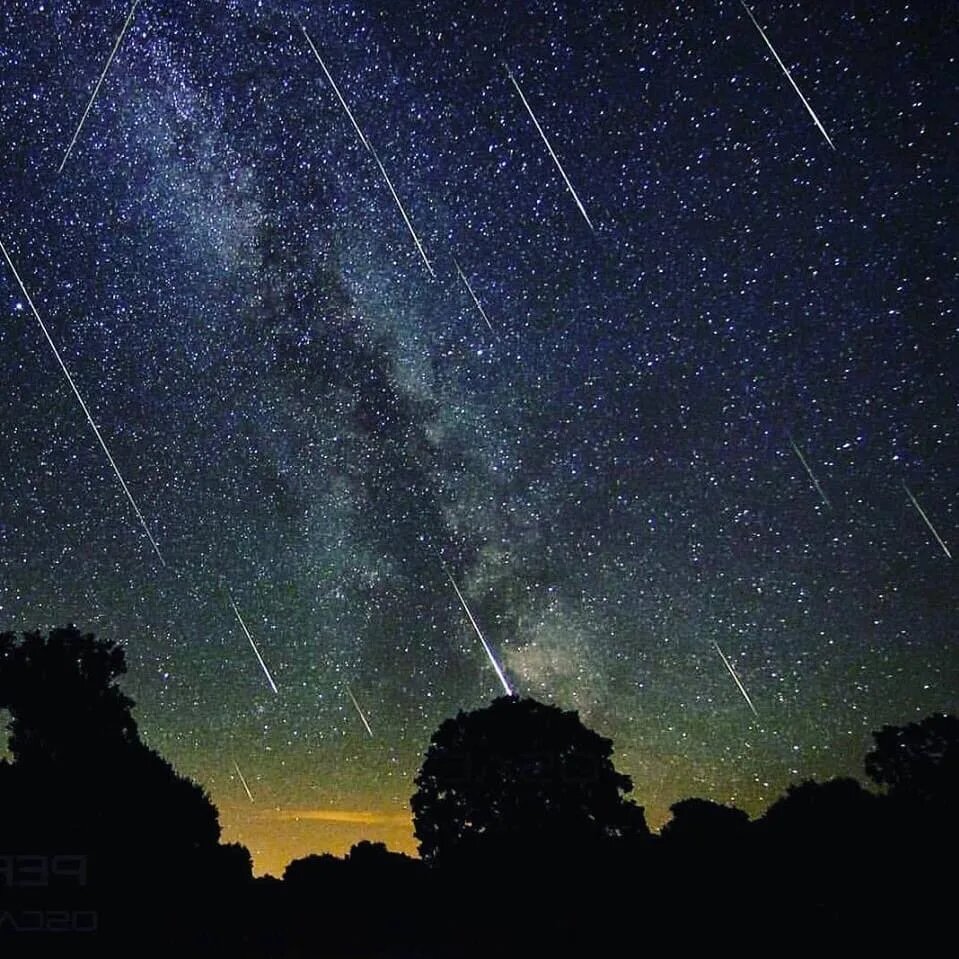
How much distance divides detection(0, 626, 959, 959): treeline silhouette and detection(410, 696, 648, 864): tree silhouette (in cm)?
8

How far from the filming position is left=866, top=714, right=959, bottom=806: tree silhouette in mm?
38375

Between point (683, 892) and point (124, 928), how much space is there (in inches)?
484

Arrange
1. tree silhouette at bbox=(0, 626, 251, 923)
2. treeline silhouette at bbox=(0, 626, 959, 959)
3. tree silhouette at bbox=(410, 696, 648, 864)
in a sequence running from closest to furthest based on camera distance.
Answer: treeline silhouette at bbox=(0, 626, 959, 959), tree silhouette at bbox=(0, 626, 251, 923), tree silhouette at bbox=(410, 696, 648, 864)

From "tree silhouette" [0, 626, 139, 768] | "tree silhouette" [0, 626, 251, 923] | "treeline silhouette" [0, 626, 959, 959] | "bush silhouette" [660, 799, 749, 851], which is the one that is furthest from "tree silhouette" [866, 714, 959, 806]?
"tree silhouette" [0, 626, 139, 768]

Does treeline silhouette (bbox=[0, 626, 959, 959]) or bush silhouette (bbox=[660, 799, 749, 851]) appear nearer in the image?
treeline silhouette (bbox=[0, 626, 959, 959])

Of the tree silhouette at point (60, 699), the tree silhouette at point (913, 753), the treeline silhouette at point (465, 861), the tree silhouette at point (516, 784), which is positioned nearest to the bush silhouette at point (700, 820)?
the treeline silhouette at point (465, 861)

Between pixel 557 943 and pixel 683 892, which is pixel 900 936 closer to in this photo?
pixel 683 892

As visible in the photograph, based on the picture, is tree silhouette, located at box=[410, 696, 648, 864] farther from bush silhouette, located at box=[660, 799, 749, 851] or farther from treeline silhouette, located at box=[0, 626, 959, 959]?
bush silhouette, located at box=[660, 799, 749, 851]

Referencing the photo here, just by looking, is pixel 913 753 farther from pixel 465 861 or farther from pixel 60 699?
pixel 60 699

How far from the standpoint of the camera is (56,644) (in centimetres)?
2727

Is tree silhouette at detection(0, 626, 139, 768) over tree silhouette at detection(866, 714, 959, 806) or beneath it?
over

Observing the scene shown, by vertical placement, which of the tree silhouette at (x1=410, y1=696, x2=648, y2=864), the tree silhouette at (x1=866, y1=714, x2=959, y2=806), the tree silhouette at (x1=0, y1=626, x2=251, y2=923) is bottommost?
the tree silhouette at (x1=866, y1=714, x2=959, y2=806)

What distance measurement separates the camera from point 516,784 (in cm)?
3088

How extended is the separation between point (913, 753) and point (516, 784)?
73.1 ft
